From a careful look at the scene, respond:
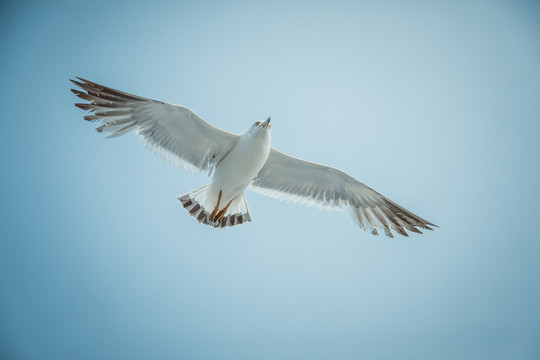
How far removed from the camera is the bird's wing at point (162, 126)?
5898 millimetres

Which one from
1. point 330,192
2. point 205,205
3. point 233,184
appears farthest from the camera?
point 330,192

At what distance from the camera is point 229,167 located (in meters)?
6.47

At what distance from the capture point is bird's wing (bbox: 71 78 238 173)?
5.90m

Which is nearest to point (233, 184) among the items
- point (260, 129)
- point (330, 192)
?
point (260, 129)

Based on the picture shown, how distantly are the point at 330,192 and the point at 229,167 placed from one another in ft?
6.04

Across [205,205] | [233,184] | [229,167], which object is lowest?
[205,205]

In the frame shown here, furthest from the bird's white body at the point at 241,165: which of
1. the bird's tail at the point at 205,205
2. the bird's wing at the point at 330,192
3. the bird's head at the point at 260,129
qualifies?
the bird's wing at the point at 330,192

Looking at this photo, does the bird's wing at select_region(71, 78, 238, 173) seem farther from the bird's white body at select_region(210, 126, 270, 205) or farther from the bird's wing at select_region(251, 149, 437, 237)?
the bird's wing at select_region(251, 149, 437, 237)

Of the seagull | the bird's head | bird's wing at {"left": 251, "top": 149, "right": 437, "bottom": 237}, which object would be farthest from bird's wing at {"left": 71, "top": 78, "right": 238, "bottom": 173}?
bird's wing at {"left": 251, "top": 149, "right": 437, "bottom": 237}

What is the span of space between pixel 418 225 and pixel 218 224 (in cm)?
317

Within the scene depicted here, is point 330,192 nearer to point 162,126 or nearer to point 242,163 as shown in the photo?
point 242,163

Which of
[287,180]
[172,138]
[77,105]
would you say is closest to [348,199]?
[287,180]

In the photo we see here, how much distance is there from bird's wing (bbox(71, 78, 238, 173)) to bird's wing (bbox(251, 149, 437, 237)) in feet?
3.13

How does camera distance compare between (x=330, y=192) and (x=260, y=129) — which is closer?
(x=260, y=129)
